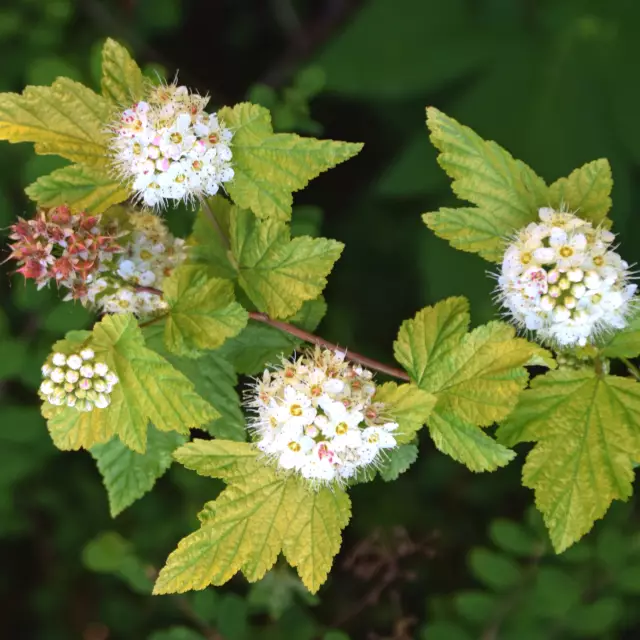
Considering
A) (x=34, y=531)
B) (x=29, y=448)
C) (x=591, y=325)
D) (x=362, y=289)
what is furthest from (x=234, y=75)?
(x=591, y=325)

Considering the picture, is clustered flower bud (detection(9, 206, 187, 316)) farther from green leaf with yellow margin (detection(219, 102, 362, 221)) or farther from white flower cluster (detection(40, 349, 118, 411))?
green leaf with yellow margin (detection(219, 102, 362, 221))

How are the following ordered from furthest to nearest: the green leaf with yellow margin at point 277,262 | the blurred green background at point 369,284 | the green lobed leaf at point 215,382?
the blurred green background at point 369,284, the green lobed leaf at point 215,382, the green leaf with yellow margin at point 277,262

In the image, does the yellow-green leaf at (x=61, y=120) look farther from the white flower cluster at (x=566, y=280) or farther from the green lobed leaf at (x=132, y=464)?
the white flower cluster at (x=566, y=280)

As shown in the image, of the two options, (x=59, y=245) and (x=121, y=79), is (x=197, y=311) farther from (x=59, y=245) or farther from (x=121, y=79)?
(x=121, y=79)

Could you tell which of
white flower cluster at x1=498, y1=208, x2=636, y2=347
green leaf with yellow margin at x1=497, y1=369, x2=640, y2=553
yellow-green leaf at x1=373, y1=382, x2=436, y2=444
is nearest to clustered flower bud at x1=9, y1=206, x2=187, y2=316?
yellow-green leaf at x1=373, y1=382, x2=436, y2=444

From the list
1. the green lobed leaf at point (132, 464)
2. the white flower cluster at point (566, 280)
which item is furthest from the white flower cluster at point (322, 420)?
the white flower cluster at point (566, 280)

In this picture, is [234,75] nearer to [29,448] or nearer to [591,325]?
[29,448]
